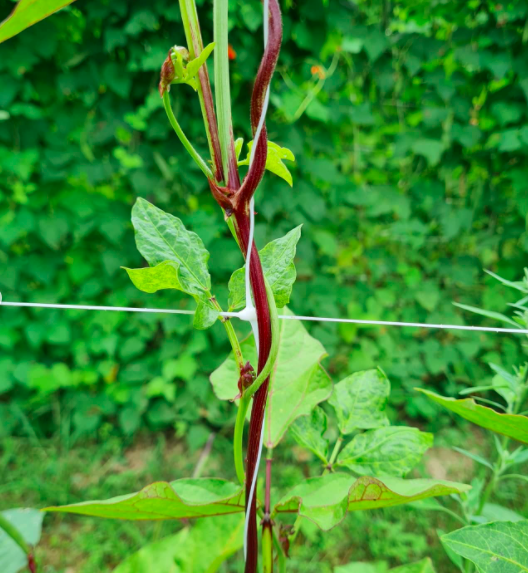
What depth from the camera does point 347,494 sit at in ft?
1.42

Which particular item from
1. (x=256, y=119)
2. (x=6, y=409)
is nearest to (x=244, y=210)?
(x=256, y=119)

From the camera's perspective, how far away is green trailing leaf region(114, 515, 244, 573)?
593 millimetres

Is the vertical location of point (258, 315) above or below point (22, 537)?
above

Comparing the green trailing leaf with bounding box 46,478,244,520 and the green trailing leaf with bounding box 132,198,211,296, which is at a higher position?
the green trailing leaf with bounding box 132,198,211,296

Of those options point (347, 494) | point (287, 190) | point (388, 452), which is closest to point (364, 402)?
point (388, 452)

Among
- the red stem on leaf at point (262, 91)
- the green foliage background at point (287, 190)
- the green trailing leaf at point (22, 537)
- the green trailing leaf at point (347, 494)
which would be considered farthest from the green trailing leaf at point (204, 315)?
the green foliage background at point (287, 190)

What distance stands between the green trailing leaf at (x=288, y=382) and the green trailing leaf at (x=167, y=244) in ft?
0.57

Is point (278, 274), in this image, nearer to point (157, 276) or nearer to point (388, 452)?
point (157, 276)

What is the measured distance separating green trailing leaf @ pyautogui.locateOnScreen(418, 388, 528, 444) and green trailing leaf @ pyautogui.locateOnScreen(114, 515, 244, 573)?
13.6 inches

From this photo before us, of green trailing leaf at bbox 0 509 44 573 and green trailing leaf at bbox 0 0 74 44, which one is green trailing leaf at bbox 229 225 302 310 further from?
green trailing leaf at bbox 0 509 44 573

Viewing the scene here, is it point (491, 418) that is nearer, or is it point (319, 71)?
point (491, 418)

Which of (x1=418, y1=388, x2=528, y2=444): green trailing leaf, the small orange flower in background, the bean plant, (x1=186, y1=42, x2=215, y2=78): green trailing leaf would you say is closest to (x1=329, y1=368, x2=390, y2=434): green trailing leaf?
the bean plant

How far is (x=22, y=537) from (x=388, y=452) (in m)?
0.54

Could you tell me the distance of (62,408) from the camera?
2.17 m
